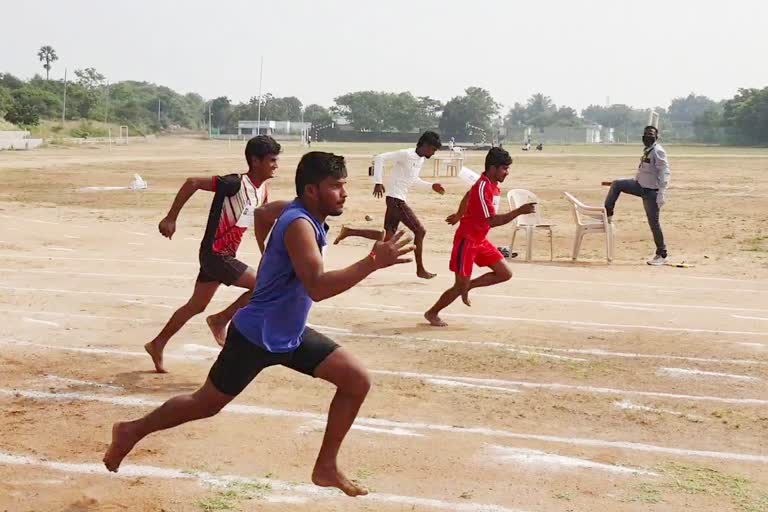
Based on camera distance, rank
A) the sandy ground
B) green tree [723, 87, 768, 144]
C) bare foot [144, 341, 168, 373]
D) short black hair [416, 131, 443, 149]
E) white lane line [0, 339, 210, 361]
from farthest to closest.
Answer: green tree [723, 87, 768, 144] → short black hair [416, 131, 443, 149] → white lane line [0, 339, 210, 361] → bare foot [144, 341, 168, 373] → the sandy ground

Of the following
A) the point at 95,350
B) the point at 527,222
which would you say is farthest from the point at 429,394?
the point at 527,222

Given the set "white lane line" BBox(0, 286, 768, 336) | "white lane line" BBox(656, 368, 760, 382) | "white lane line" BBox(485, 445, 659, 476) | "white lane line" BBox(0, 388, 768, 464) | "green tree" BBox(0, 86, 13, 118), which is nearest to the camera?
"white lane line" BBox(485, 445, 659, 476)

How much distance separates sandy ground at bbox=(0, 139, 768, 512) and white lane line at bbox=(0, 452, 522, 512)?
0.02m

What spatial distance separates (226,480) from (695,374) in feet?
13.7

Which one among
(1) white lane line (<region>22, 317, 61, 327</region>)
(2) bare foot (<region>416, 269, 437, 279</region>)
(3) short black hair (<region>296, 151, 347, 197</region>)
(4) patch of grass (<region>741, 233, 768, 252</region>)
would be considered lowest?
(1) white lane line (<region>22, 317, 61, 327</region>)

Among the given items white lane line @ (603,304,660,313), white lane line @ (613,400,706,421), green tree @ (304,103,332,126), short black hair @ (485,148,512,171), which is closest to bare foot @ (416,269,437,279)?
white lane line @ (603,304,660,313)

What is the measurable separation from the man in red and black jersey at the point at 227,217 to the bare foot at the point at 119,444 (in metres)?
2.35

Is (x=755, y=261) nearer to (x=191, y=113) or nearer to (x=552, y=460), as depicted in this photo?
(x=552, y=460)

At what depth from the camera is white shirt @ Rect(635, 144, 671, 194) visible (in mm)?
15383

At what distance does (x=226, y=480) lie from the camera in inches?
206

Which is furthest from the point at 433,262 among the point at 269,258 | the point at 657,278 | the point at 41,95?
the point at 41,95

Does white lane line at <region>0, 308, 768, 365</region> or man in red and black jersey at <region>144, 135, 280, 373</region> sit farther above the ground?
man in red and black jersey at <region>144, 135, 280, 373</region>

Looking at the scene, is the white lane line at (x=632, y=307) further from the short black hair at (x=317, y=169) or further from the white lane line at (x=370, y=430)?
the short black hair at (x=317, y=169)

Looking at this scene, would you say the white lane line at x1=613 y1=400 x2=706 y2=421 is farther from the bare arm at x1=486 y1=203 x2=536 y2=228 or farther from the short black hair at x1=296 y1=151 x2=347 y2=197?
the short black hair at x1=296 y1=151 x2=347 y2=197
